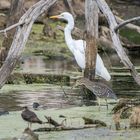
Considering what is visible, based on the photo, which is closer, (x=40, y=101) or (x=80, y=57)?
(x=40, y=101)

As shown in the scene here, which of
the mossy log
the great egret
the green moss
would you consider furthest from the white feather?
the green moss

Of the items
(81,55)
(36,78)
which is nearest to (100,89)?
(81,55)

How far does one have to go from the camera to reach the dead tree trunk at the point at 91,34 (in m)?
12.7

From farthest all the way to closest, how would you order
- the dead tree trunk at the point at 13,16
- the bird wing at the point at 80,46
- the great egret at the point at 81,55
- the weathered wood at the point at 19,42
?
the dead tree trunk at the point at 13,16 → the bird wing at the point at 80,46 → the great egret at the point at 81,55 → the weathered wood at the point at 19,42

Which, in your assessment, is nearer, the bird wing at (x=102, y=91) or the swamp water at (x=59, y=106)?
the swamp water at (x=59, y=106)

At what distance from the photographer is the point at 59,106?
11.9m

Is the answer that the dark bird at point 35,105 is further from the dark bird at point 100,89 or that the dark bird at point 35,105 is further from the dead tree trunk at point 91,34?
the dead tree trunk at point 91,34

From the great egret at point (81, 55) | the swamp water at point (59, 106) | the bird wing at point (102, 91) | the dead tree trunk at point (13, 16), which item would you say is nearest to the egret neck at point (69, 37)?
the great egret at point (81, 55)

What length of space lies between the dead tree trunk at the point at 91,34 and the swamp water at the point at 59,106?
62 cm

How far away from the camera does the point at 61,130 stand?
9.43 meters

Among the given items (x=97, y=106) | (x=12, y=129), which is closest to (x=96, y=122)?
(x=12, y=129)

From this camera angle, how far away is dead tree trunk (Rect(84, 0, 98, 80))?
12741mm

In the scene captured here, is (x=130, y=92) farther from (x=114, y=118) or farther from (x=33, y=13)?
(x=114, y=118)

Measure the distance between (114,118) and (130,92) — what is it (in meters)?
4.37
